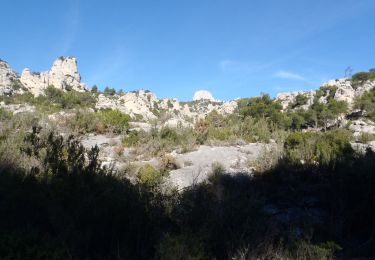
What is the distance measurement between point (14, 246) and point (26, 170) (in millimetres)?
2560

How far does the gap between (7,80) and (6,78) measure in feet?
2.19

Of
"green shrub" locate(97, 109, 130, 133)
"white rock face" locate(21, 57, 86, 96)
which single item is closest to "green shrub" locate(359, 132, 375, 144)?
"green shrub" locate(97, 109, 130, 133)

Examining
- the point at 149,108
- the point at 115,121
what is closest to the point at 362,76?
the point at 149,108

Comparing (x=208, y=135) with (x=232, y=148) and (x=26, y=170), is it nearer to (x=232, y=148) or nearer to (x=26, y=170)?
(x=232, y=148)

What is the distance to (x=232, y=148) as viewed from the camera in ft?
43.2

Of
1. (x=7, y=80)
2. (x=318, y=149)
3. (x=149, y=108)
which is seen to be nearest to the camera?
(x=318, y=149)

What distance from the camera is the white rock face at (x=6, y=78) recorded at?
39688mm

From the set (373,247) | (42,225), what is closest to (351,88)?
(373,247)

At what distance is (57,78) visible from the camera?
51.6 meters

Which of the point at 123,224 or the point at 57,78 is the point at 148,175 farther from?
the point at 57,78

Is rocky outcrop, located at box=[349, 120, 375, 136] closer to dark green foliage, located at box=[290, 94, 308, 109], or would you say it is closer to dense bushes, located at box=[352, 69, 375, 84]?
dark green foliage, located at box=[290, 94, 308, 109]

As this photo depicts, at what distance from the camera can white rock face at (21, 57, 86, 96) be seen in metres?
47.3

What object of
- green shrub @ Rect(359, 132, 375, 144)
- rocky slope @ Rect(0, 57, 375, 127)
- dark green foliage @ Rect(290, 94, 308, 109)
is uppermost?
rocky slope @ Rect(0, 57, 375, 127)

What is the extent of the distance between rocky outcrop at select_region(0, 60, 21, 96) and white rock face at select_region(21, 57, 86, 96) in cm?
141
